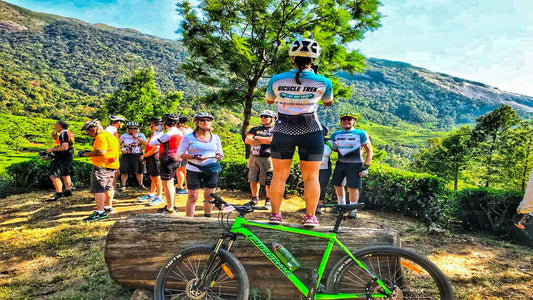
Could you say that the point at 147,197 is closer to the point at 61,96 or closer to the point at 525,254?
the point at 525,254

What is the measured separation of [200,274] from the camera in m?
2.75

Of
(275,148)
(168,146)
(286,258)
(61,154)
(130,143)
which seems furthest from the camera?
(130,143)

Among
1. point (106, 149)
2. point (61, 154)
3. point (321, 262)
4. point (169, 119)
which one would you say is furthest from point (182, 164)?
point (321, 262)

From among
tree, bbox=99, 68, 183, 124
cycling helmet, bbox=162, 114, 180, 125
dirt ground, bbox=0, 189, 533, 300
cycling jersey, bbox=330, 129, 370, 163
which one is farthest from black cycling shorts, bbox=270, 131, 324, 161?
tree, bbox=99, 68, 183, 124

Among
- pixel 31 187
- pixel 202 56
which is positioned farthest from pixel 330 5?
pixel 31 187

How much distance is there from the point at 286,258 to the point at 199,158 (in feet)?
8.54

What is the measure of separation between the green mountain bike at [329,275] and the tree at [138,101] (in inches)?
1064

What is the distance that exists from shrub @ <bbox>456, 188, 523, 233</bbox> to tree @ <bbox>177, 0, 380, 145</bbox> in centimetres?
576

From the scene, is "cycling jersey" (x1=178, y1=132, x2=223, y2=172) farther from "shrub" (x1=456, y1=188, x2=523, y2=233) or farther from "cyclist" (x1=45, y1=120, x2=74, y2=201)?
"shrub" (x1=456, y1=188, x2=523, y2=233)

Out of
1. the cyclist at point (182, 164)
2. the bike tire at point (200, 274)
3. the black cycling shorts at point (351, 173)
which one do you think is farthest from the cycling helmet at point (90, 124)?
the black cycling shorts at point (351, 173)

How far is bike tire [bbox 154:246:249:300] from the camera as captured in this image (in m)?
2.60

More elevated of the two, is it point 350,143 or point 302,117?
point 302,117

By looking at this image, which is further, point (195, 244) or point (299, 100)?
point (195, 244)

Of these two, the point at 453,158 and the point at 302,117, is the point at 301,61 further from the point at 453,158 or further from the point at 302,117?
the point at 453,158
